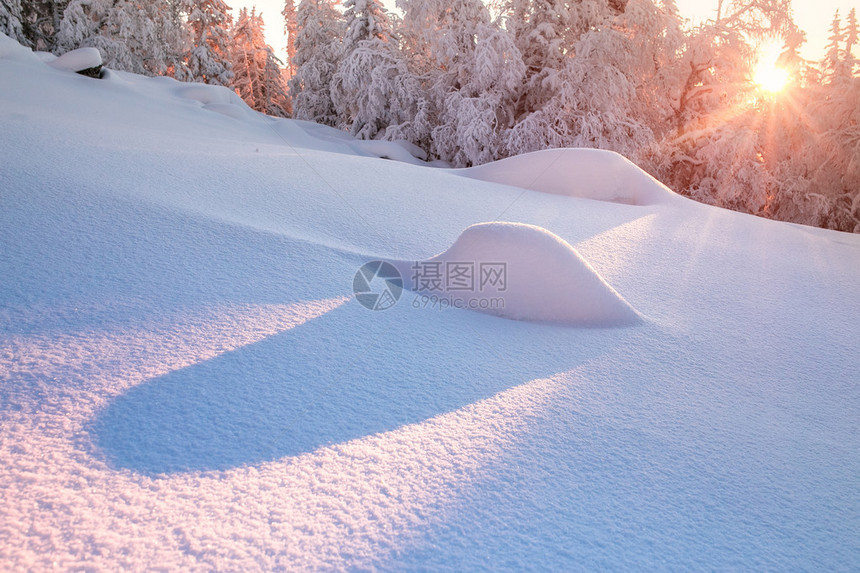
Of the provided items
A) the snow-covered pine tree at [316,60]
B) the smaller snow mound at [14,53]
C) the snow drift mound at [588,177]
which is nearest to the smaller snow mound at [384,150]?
the snow drift mound at [588,177]

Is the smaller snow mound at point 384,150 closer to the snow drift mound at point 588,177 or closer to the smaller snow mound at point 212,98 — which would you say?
the smaller snow mound at point 212,98

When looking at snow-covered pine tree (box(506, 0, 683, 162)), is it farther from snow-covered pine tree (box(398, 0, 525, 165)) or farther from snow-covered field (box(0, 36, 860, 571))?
snow-covered field (box(0, 36, 860, 571))

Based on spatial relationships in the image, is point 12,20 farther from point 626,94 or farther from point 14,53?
point 626,94

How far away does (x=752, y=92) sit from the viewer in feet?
37.7

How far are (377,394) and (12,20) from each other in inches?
783

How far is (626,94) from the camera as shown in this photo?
434 inches

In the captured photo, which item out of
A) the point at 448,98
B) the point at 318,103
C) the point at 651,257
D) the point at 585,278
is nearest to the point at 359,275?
the point at 585,278

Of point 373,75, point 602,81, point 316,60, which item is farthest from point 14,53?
point 602,81

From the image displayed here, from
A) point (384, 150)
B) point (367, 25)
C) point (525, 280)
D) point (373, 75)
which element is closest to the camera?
point (525, 280)

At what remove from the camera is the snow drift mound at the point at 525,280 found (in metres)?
2.63

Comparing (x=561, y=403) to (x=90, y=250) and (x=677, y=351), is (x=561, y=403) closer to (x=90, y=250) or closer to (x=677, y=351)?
(x=677, y=351)

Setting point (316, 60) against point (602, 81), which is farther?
point (316, 60)

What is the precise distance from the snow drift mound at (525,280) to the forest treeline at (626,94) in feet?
29.6

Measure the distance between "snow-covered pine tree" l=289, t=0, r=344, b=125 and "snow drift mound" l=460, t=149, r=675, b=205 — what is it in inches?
525
